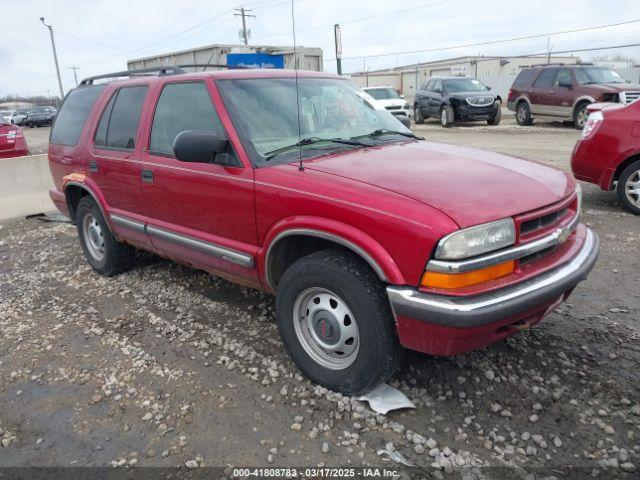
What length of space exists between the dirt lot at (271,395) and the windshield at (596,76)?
1241 centimetres

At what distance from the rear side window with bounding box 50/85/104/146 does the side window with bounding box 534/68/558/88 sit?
47.5ft

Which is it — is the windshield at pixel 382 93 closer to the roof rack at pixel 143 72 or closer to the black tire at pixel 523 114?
the black tire at pixel 523 114

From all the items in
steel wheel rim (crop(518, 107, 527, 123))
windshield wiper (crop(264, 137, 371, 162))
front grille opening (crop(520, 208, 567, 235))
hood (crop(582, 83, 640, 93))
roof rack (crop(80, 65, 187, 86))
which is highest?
roof rack (crop(80, 65, 187, 86))

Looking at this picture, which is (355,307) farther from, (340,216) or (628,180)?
(628,180)

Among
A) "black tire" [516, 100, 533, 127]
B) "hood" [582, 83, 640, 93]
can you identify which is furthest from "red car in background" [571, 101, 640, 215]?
"black tire" [516, 100, 533, 127]

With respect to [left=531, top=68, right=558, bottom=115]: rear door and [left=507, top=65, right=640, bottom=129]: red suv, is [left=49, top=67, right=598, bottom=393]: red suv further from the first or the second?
[left=531, top=68, right=558, bottom=115]: rear door

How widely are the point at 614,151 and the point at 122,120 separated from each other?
5330 mm

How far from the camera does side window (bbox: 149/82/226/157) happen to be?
358cm

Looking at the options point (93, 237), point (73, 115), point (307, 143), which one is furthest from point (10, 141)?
point (307, 143)

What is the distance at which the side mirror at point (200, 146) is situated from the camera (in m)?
3.14

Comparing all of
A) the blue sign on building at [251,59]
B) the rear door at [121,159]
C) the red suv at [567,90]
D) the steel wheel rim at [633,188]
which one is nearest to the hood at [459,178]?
the rear door at [121,159]

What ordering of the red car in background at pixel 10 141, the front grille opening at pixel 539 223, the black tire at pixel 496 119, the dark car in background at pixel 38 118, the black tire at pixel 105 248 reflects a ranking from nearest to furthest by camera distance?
the front grille opening at pixel 539 223, the black tire at pixel 105 248, the red car in background at pixel 10 141, the black tire at pixel 496 119, the dark car in background at pixel 38 118

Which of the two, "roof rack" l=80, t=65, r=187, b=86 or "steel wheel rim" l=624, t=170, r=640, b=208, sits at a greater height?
"roof rack" l=80, t=65, r=187, b=86

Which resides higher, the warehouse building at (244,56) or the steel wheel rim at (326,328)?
the warehouse building at (244,56)
